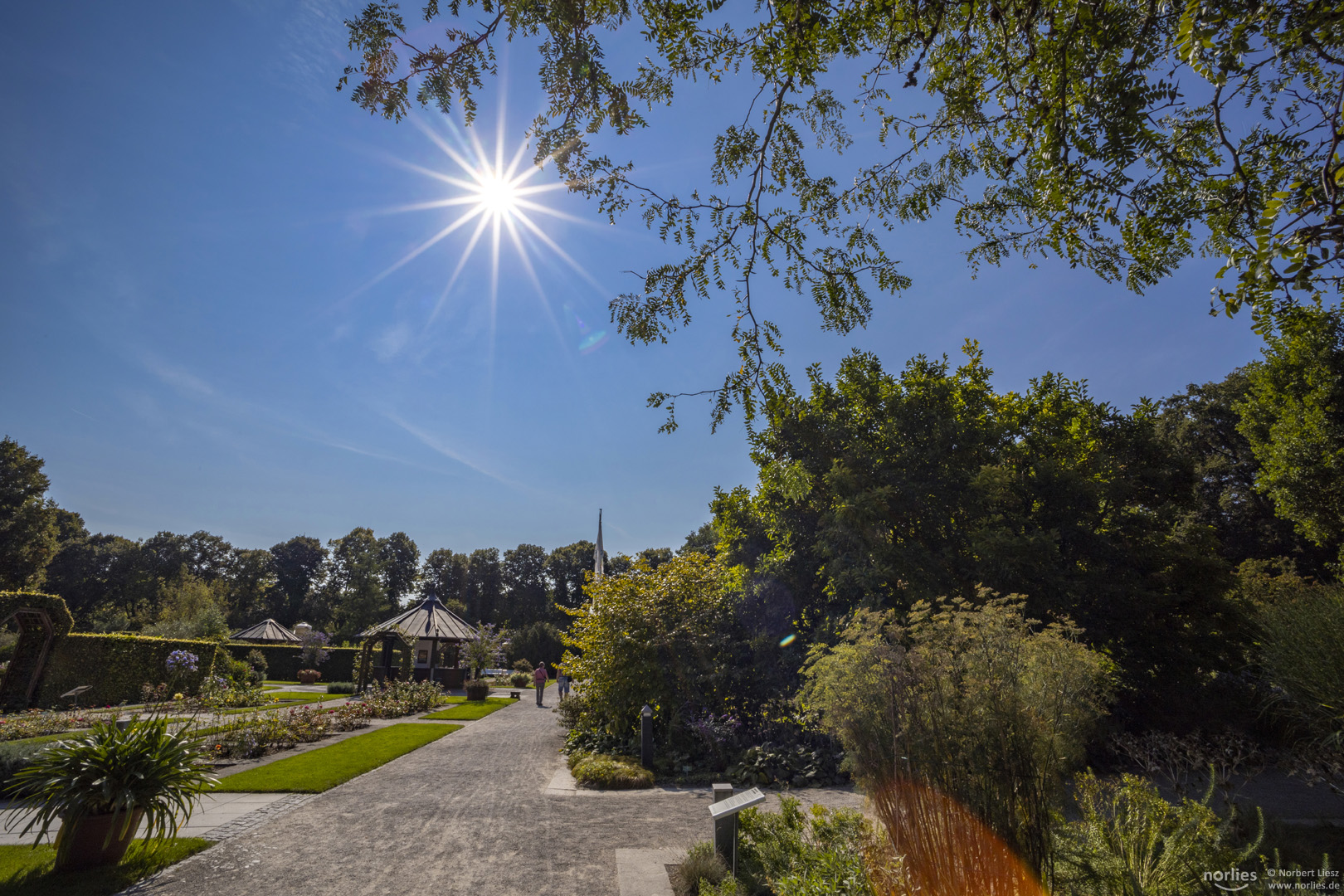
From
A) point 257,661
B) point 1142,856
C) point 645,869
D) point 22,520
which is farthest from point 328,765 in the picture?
point 22,520

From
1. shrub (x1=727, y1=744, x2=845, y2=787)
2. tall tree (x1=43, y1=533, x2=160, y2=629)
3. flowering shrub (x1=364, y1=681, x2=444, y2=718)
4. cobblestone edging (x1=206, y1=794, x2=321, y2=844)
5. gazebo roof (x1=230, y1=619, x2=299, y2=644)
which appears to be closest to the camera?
cobblestone edging (x1=206, y1=794, x2=321, y2=844)

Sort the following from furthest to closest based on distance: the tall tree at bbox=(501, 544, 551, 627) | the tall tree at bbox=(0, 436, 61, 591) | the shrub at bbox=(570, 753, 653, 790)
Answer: the tall tree at bbox=(501, 544, 551, 627)
the tall tree at bbox=(0, 436, 61, 591)
the shrub at bbox=(570, 753, 653, 790)

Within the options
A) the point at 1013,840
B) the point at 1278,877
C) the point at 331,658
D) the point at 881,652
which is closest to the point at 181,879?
the point at 881,652

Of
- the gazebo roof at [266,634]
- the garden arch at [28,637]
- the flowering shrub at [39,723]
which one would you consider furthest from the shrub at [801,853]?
the gazebo roof at [266,634]

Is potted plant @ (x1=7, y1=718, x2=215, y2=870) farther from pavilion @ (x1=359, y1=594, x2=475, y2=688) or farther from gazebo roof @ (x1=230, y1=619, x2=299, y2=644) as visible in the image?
gazebo roof @ (x1=230, y1=619, x2=299, y2=644)

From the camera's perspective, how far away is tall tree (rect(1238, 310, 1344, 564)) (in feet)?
46.9

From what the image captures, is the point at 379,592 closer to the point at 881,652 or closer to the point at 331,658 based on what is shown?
the point at 331,658

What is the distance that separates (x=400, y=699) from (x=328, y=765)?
32.4ft

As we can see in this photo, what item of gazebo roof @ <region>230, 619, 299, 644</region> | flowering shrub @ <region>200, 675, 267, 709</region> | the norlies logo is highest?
gazebo roof @ <region>230, 619, 299, 644</region>

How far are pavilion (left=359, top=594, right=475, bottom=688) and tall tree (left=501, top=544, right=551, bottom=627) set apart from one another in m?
28.8

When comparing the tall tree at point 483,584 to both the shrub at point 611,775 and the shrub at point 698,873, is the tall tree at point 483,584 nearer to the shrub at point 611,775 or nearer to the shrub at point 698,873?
the shrub at point 611,775

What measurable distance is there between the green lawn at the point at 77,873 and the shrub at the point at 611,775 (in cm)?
501

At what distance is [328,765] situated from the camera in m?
9.14

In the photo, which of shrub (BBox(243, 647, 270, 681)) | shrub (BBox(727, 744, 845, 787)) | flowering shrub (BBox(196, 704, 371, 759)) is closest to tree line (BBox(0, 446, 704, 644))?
shrub (BBox(243, 647, 270, 681))
